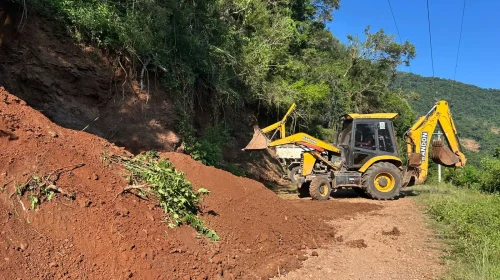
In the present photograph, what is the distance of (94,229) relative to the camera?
4441mm

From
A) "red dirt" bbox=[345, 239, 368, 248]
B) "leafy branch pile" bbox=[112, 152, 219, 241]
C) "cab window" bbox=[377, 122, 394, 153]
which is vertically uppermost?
"cab window" bbox=[377, 122, 394, 153]

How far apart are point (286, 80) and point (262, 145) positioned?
31.1 feet

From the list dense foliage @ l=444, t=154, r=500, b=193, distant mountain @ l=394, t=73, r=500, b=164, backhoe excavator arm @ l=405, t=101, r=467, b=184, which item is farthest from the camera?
distant mountain @ l=394, t=73, r=500, b=164

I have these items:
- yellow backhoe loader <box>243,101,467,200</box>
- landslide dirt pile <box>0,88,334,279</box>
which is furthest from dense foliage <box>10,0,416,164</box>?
landslide dirt pile <box>0,88,334,279</box>

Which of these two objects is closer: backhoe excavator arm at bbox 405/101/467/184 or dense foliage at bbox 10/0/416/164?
dense foliage at bbox 10/0/416/164

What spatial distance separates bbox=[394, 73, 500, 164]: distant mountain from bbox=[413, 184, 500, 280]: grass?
49751 mm

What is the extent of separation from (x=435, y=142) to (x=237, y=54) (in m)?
7.76

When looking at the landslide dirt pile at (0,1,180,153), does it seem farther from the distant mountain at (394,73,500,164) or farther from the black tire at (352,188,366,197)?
the distant mountain at (394,73,500,164)

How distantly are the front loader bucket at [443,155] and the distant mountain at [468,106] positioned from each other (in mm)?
44752

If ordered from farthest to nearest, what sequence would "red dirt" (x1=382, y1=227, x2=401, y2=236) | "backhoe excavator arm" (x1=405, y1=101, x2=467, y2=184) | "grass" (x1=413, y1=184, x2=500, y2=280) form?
1. "backhoe excavator arm" (x1=405, y1=101, x2=467, y2=184)
2. "red dirt" (x1=382, y1=227, x2=401, y2=236)
3. "grass" (x1=413, y1=184, x2=500, y2=280)

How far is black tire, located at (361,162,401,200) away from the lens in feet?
41.9

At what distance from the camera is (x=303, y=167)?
510 inches

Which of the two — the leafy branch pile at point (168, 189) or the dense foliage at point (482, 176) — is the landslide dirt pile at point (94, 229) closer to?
the leafy branch pile at point (168, 189)

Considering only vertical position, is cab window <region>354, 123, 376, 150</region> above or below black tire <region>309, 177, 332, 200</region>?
above
